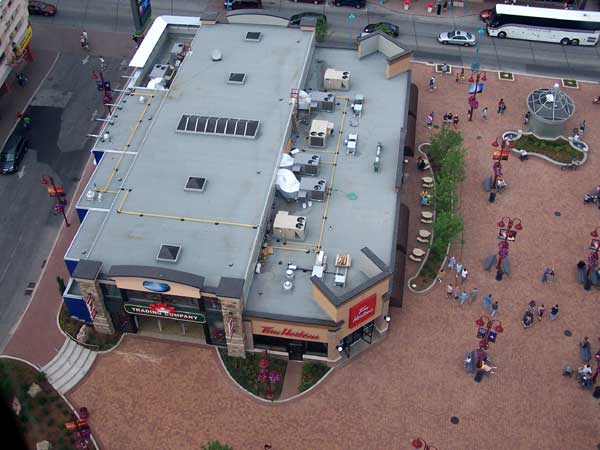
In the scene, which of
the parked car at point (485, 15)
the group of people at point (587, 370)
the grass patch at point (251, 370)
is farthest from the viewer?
the parked car at point (485, 15)

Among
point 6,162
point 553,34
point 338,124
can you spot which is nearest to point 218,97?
point 338,124

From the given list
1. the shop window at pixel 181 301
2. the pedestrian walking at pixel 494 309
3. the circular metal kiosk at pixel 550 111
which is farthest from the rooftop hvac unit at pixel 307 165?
the circular metal kiosk at pixel 550 111

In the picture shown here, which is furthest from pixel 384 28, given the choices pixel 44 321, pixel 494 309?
pixel 44 321

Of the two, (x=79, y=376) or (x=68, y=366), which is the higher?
(x=68, y=366)

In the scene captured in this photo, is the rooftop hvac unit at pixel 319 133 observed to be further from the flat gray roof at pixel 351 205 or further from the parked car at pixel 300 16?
the parked car at pixel 300 16

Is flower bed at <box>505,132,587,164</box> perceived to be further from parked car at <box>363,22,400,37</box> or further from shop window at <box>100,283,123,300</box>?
shop window at <box>100,283,123,300</box>

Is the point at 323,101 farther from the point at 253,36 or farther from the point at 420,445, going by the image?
the point at 420,445
